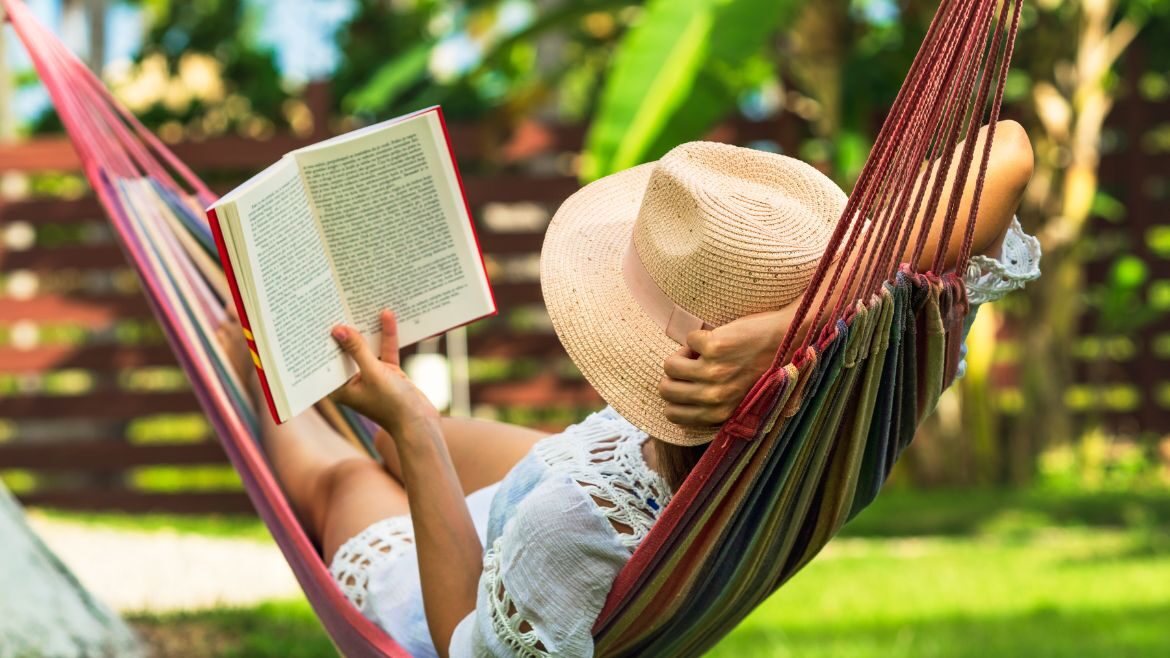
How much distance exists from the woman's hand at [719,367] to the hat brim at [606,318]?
1.1 inches

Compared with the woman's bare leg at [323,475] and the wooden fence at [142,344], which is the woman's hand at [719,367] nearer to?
the woman's bare leg at [323,475]

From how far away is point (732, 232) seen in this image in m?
1.42

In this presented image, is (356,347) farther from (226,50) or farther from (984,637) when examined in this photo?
(226,50)

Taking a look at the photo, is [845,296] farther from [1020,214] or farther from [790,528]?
[1020,214]

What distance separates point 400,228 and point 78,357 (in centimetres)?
492

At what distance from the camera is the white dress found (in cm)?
145

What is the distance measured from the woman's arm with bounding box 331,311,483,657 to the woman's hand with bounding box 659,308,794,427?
1.03 ft

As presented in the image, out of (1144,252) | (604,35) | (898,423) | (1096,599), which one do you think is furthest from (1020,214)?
(898,423)

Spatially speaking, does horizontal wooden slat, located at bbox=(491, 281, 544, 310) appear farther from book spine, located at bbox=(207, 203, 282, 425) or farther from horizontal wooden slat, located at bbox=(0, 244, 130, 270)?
book spine, located at bbox=(207, 203, 282, 425)

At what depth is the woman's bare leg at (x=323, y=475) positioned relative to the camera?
195 centimetres

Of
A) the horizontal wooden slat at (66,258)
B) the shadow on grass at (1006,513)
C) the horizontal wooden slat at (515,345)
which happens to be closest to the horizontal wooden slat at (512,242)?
the horizontal wooden slat at (515,345)

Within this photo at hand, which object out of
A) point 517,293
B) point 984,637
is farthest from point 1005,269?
point 517,293

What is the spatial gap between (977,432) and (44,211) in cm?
404

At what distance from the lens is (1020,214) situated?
5.95 meters
